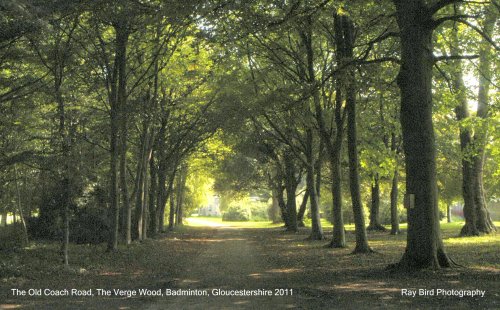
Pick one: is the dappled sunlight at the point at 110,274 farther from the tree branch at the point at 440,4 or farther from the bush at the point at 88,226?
the bush at the point at 88,226

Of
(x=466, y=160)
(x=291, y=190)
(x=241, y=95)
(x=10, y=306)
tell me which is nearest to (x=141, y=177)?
(x=241, y=95)

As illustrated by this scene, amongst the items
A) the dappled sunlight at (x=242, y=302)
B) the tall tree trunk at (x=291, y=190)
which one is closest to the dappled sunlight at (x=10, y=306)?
the dappled sunlight at (x=242, y=302)

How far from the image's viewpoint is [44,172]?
13.0 metres

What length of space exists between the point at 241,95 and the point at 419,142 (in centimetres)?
1323

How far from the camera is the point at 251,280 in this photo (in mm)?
10750

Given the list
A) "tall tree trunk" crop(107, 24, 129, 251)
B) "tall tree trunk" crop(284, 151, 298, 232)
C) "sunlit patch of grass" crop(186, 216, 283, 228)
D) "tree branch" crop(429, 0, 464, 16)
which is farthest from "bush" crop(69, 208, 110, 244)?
"sunlit patch of grass" crop(186, 216, 283, 228)

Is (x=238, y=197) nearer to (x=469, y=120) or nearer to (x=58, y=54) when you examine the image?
(x=469, y=120)

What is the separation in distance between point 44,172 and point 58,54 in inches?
140

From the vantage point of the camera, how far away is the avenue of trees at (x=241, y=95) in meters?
10.7

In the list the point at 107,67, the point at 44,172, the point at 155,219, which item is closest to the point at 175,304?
the point at 44,172

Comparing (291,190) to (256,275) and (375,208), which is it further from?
(256,275)

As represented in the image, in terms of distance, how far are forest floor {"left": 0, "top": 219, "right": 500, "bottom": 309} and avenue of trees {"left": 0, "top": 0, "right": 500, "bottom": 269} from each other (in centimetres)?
102

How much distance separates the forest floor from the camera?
7984 mm

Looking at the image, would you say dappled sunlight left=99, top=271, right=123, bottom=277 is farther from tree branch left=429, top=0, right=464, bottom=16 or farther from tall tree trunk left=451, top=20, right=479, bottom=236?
tall tree trunk left=451, top=20, right=479, bottom=236
